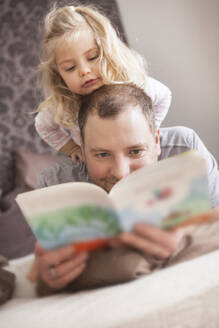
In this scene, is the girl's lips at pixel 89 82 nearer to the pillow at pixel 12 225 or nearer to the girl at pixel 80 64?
the girl at pixel 80 64

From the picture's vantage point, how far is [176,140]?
0.81m

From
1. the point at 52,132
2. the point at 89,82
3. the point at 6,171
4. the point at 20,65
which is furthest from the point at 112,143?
the point at 6,171

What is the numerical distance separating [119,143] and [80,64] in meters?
0.22

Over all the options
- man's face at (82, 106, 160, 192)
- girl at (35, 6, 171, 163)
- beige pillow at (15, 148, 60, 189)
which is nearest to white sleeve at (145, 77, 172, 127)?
girl at (35, 6, 171, 163)

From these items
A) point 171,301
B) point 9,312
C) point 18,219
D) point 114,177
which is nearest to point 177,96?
point 114,177

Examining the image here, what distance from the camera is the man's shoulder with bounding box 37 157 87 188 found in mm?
823

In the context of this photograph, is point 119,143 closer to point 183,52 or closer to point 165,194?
point 165,194

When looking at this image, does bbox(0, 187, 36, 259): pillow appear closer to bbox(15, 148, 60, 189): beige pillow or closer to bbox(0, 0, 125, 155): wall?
bbox(15, 148, 60, 189): beige pillow

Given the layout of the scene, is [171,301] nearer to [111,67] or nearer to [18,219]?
[111,67]

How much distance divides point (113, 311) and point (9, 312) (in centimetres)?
18

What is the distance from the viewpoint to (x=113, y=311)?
54 centimetres

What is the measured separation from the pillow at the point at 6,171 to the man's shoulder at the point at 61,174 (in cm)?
44

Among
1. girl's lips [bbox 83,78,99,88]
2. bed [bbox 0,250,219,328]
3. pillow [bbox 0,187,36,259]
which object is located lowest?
pillow [bbox 0,187,36,259]

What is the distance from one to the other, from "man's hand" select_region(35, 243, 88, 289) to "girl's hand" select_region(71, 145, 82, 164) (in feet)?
1.06
